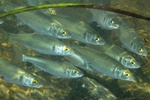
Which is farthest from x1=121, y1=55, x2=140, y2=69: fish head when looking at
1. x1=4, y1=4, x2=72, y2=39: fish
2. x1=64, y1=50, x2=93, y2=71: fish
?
x1=4, y1=4, x2=72, y2=39: fish

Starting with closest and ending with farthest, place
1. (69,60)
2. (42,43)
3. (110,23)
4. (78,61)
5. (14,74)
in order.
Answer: (14,74) → (42,43) → (78,61) → (69,60) → (110,23)

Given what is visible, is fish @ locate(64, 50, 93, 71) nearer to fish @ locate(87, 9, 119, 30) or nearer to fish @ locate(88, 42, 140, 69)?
fish @ locate(88, 42, 140, 69)

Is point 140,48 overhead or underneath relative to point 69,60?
overhead

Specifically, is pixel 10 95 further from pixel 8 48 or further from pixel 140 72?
pixel 140 72

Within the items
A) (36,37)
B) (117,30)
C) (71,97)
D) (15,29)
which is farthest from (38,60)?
(15,29)

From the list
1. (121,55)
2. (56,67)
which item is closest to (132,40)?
(121,55)

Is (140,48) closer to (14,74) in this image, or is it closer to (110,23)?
(110,23)
